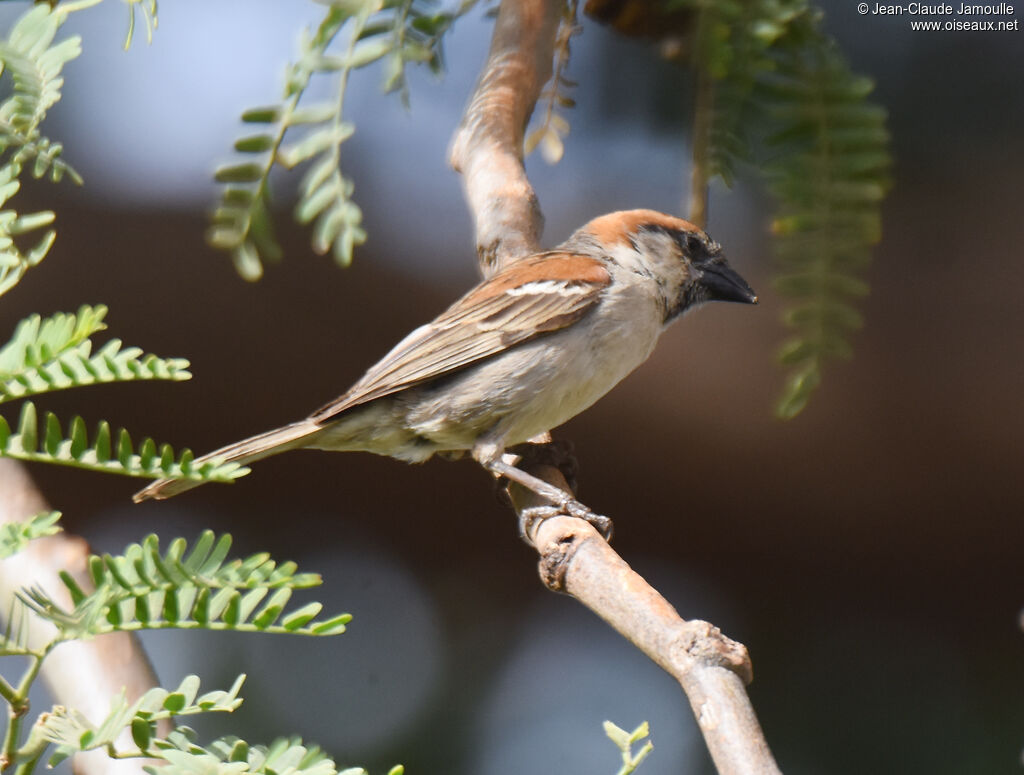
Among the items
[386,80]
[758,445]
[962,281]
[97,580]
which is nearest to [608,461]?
[758,445]

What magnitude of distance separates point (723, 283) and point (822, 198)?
97cm

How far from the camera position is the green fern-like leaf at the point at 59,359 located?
0.81 metres

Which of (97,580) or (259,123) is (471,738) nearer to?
(259,123)

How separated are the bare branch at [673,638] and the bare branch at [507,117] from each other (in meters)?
0.88

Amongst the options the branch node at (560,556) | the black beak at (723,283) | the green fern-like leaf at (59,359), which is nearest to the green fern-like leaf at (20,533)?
the green fern-like leaf at (59,359)

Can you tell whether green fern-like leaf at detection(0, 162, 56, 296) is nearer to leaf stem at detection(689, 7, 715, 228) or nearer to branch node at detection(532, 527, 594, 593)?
branch node at detection(532, 527, 594, 593)

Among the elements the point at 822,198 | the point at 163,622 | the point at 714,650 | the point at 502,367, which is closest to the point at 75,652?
the point at 163,622

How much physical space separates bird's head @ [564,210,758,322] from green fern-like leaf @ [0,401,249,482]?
1.91 m

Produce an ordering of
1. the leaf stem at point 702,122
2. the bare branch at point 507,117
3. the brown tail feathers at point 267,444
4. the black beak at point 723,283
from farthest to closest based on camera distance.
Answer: the black beak at point 723,283
the bare branch at point 507,117
the brown tail feathers at point 267,444
the leaf stem at point 702,122

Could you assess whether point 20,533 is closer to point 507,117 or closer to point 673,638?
point 673,638

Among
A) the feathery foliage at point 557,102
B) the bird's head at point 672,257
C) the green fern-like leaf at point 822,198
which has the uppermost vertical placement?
the feathery foliage at point 557,102

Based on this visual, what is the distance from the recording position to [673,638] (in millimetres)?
1186

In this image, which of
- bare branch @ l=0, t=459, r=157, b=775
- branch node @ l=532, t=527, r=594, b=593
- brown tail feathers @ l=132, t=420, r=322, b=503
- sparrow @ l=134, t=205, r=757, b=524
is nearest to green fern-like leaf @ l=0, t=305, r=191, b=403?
bare branch @ l=0, t=459, r=157, b=775

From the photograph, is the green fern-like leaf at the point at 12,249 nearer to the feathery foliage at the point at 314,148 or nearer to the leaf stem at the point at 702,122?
the feathery foliage at the point at 314,148
